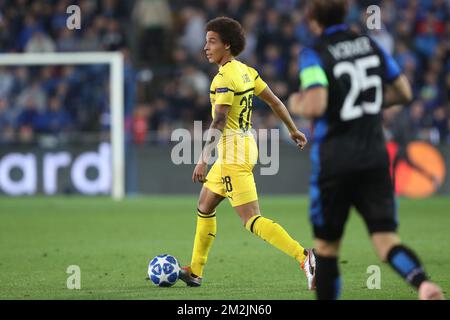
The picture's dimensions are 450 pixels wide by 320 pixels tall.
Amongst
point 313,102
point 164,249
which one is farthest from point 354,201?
point 164,249

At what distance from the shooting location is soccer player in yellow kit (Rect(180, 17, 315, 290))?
7.47 meters

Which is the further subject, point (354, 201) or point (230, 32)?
point (230, 32)

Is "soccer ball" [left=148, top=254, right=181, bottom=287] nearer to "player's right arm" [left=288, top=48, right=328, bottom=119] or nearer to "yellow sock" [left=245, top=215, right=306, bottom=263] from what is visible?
"yellow sock" [left=245, top=215, right=306, bottom=263]

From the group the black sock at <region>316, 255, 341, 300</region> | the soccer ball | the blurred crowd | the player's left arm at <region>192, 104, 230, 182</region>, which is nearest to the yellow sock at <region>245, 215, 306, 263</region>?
the player's left arm at <region>192, 104, 230, 182</region>

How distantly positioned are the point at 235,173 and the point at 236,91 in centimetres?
68

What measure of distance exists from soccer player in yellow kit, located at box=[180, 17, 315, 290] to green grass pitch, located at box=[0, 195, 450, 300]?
0.36 m

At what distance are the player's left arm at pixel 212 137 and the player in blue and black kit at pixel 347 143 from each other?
1.75 metres

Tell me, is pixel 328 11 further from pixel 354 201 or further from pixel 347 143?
pixel 354 201

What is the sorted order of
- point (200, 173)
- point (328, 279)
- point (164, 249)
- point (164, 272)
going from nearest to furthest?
point (328, 279) → point (200, 173) → point (164, 272) → point (164, 249)

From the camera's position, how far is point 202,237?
25.4 ft

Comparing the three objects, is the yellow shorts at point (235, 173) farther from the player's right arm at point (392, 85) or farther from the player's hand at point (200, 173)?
the player's right arm at point (392, 85)

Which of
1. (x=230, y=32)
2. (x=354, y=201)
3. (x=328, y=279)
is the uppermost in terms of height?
(x=230, y=32)

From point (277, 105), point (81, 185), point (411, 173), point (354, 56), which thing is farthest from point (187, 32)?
point (354, 56)

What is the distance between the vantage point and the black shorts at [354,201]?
5.43m
